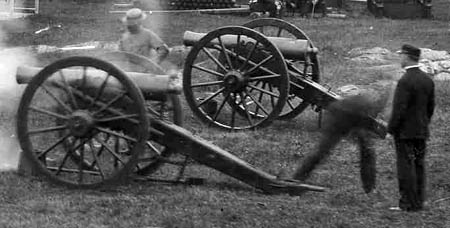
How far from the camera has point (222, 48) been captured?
12.3 meters

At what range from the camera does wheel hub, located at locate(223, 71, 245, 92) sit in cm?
1231

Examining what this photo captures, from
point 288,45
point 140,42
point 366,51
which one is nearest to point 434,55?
point 366,51

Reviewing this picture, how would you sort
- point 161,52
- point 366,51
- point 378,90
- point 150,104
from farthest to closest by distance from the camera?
point 366,51, point 378,90, point 161,52, point 150,104

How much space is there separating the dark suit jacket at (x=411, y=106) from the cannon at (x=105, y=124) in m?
0.98

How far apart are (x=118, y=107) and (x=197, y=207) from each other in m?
1.19

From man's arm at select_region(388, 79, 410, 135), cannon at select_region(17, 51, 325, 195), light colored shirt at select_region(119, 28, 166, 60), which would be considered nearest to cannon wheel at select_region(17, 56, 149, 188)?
cannon at select_region(17, 51, 325, 195)

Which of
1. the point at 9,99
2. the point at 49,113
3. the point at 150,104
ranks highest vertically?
the point at 49,113

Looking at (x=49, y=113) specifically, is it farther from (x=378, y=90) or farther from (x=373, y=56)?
(x=373, y=56)

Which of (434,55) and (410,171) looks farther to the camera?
(434,55)

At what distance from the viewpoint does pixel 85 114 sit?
883 cm

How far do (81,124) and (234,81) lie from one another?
3812 mm

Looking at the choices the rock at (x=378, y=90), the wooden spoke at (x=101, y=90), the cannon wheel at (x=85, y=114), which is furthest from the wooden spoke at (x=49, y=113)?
the rock at (x=378, y=90)

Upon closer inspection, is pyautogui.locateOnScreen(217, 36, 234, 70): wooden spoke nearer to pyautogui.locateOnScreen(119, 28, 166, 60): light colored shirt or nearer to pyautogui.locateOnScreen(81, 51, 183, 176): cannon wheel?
pyautogui.locateOnScreen(119, 28, 166, 60): light colored shirt

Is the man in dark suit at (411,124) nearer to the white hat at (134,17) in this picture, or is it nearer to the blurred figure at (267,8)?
the white hat at (134,17)
